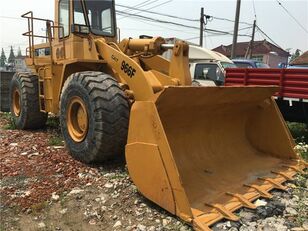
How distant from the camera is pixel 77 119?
5.55 metres

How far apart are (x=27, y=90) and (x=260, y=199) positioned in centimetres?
519

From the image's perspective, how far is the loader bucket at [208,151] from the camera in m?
3.75

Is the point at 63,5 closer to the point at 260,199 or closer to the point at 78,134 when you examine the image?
the point at 78,134

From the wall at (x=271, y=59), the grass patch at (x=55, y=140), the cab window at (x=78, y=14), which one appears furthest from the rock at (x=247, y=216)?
the wall at (x=271, y=59)

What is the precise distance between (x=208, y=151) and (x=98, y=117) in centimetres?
151

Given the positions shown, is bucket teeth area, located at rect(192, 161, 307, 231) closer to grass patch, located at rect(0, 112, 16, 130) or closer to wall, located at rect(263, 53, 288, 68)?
grass patch, located at rect(0, 112, 16, 130)

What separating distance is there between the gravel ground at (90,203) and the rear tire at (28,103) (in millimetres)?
2326

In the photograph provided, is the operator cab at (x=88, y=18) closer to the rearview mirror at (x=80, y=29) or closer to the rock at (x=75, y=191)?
the rearview mirror at (x=80, y=29)

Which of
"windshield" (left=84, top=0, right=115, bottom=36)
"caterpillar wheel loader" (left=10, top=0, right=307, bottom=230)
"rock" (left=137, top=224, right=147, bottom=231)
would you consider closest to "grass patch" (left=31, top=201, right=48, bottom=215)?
"caterpillar wheel loader" (left=10, top=0, right=307, bottom=230)

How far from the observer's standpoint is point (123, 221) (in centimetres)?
384

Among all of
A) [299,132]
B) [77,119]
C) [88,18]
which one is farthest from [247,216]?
[299,132]

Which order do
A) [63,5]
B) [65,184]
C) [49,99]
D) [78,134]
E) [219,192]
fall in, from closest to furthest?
1. [219,192]
2. [65,184]
3. [78,134]
4. [63,5]
5. [49,99]

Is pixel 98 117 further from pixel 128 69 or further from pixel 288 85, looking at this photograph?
pixel 288 85

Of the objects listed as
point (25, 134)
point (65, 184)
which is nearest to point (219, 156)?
point (65, 184)
